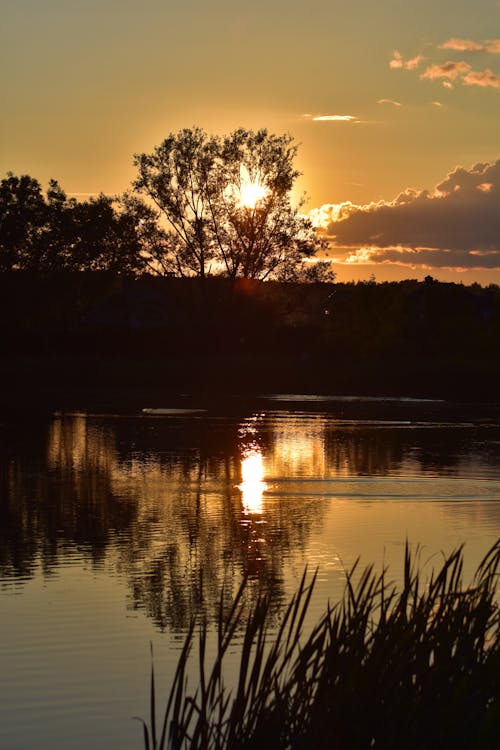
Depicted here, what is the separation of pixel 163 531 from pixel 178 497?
140 inches

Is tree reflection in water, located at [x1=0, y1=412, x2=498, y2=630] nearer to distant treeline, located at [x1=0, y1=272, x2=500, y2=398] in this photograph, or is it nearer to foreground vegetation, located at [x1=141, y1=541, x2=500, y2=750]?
foreground vegetation, located at [x1=141, y1=541, x2=500, y2=750]

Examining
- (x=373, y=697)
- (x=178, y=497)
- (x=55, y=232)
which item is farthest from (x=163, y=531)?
(x=55, y=232)

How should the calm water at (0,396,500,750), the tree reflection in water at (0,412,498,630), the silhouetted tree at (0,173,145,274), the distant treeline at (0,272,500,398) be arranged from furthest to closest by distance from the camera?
the silhouetted tree at (0,173,145,274)
the distant treeline at (0,272,500,398)
the tree reflection in water at (0,412,498,630)
the calm water at (0,396,500,750)

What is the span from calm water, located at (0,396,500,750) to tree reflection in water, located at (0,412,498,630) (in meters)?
0.04

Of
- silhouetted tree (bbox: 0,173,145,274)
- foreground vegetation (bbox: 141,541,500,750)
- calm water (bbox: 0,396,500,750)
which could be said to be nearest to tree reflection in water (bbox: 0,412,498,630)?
calm water (bbox: 0,396,500,750)

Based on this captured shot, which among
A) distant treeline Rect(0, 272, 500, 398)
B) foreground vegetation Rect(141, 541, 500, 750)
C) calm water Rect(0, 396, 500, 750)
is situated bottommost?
calm water Rect(0, 396, 500, 750)

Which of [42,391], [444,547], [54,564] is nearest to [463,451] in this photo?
[444,547]

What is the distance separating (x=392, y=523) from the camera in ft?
57.5

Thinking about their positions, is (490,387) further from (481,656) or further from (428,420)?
(481,656)

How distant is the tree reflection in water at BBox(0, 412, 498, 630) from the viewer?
1372 cm

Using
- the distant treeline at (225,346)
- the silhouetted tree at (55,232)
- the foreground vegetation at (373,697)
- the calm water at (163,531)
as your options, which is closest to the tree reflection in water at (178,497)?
the calm water at (163,531)

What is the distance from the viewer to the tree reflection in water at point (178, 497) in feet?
45.0

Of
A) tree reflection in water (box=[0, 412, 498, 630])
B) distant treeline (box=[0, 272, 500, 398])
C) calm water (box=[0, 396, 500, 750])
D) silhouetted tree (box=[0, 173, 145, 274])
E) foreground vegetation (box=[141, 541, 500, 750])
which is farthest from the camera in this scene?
silhouetted tree (box=[0, 173, 145, 274])

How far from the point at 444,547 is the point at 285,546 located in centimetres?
177
